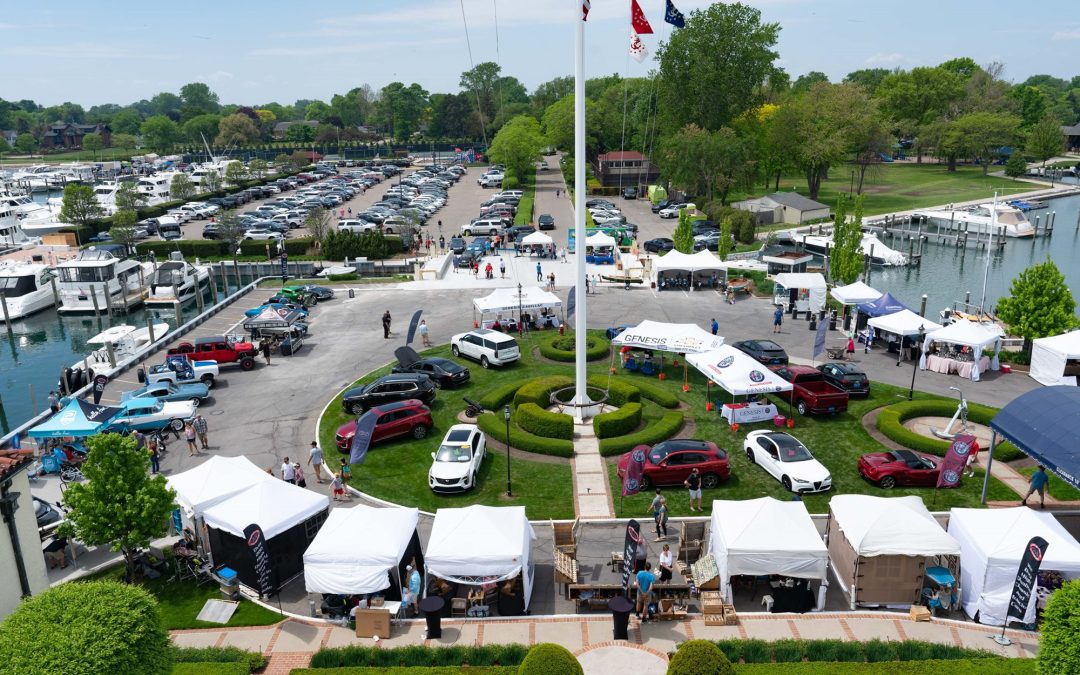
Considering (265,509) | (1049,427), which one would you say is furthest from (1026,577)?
(265,509)

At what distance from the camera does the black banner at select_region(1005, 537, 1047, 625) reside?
636 inches

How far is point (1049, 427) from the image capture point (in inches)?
818

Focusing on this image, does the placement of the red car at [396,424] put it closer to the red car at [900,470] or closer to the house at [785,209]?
the red car at [900,470]

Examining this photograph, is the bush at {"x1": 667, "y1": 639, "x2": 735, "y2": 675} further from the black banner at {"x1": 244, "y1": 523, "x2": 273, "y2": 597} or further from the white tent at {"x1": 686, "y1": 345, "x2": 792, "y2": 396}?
the white tent at {"x1": 686, "y1": 345, "x2": 792, "y2": 396}

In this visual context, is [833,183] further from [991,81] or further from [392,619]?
[392,619]

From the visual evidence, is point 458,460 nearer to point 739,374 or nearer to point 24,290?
point 739,374

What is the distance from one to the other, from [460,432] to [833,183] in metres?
97.5

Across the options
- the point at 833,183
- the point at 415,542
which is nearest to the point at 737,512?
the point at 415,542

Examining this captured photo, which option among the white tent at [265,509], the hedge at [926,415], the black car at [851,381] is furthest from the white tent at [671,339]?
the white tent at [265,509]

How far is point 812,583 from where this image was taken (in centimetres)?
1777

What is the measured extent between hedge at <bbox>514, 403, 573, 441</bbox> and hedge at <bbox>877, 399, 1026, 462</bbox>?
11.7m

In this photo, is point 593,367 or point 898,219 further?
point 898,219

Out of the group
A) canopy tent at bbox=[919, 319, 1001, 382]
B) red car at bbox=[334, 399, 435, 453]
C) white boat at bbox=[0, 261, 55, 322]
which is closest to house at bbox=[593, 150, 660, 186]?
white boat at bbox=[0, 261, 55, 322]

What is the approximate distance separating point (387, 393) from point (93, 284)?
121 feet
